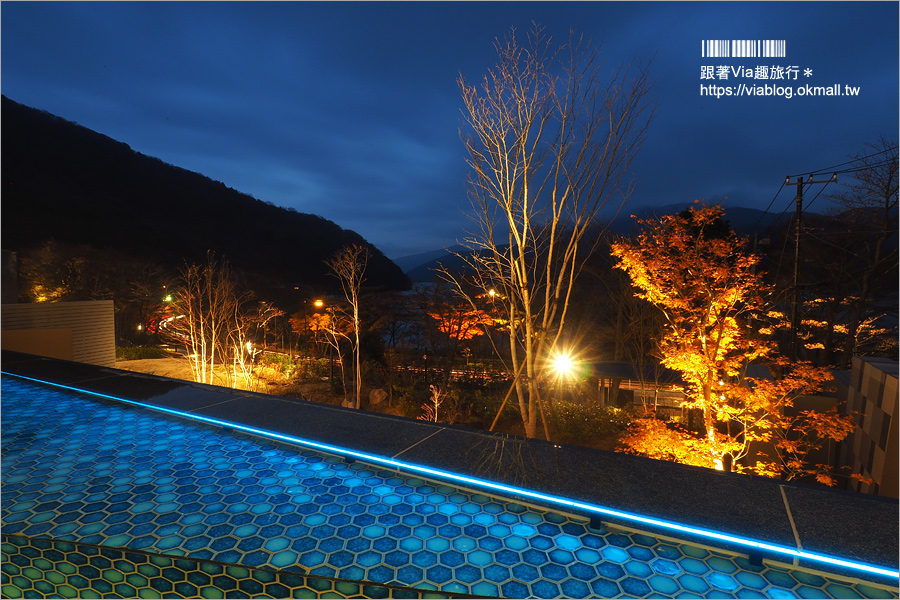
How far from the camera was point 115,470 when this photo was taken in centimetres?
200

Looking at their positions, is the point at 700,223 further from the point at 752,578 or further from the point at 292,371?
the point at 292,371

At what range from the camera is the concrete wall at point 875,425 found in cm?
604

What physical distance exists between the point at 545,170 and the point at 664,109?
4.39 feet

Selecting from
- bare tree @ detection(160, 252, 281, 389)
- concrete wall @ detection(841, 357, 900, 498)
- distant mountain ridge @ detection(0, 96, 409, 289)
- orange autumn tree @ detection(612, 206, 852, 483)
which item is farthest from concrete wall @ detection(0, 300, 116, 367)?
distant mountain ridge @ detection(0, 96, 409, 289)

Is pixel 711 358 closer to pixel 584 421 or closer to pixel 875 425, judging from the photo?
pixel 875 425

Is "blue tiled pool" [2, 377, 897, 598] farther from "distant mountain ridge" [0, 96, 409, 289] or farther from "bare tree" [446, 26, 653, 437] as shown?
"distant mountain ridge" [0, 96, 409, 289]

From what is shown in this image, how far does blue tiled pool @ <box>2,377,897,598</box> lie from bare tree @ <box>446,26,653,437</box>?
3288 millimetres

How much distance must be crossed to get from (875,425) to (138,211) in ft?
123

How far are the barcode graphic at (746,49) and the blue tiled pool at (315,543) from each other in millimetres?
5353

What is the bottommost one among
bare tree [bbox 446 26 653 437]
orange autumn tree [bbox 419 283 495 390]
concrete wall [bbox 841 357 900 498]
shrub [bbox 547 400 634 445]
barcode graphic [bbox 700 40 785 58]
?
shrub [bbox 547 400 634 445]

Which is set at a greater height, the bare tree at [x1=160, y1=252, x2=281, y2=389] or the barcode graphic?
the barcode graphic

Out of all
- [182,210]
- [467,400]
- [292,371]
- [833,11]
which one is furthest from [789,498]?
[182,210]

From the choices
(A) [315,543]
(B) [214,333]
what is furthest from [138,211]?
(A) [315,543]

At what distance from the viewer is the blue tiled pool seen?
48.9 inches
